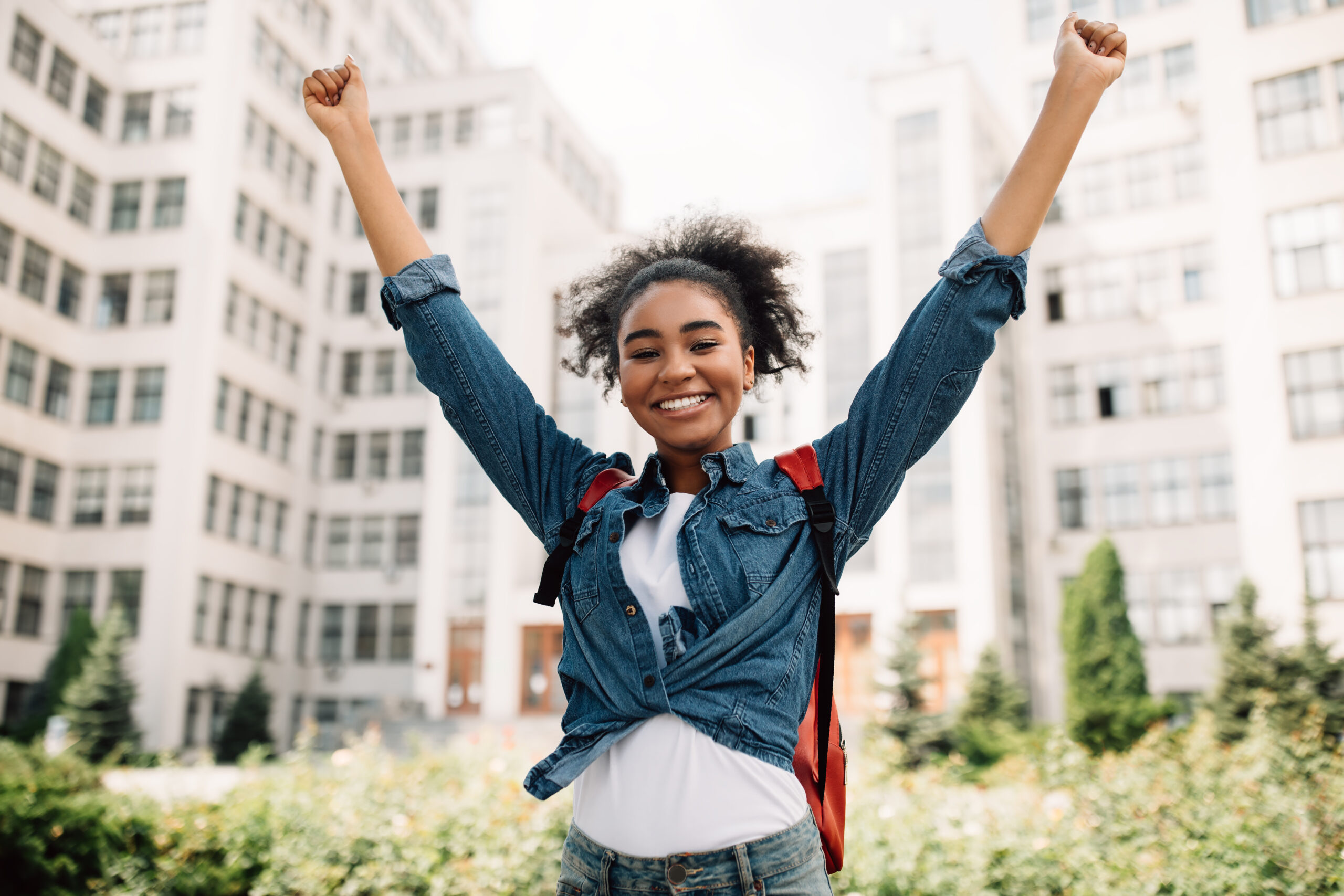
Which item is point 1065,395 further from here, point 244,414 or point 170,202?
point 170,202

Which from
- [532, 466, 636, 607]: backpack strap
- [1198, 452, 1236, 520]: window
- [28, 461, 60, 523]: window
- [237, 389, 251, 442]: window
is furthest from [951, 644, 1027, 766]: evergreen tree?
[28, 461, 60, 523]: window

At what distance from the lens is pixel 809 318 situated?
2.89 meters

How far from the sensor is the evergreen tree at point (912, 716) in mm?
22828

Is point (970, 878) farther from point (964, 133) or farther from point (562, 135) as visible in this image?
point (562, 135)

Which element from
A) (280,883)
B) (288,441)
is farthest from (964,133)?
(280,883)

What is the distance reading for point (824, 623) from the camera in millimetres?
2033

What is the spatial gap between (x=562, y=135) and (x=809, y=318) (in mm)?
41389

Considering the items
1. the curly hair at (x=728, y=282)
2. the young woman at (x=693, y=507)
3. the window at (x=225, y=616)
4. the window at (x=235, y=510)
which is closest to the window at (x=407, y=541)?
the window at (x=235, y=510)

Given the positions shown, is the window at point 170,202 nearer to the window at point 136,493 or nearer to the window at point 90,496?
the window at point 136,493

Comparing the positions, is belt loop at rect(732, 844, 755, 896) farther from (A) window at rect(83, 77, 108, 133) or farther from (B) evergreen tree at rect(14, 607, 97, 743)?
(A) window at rect(83, 77, 108, 133)

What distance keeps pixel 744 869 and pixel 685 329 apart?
3.24 ft

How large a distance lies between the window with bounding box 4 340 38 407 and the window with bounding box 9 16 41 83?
Answer: 7611mm

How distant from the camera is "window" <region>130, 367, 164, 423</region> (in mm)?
33312

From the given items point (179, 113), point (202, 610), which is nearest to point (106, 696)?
point (202, 610)
